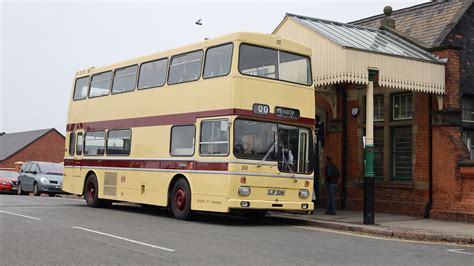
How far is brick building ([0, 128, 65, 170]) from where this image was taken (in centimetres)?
5603

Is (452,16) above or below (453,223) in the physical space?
above

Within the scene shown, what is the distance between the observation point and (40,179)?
89.1 feet

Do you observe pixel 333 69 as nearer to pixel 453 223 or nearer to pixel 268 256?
pixel 453 223

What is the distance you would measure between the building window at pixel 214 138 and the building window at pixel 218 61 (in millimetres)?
1215

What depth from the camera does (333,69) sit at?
1501 cm

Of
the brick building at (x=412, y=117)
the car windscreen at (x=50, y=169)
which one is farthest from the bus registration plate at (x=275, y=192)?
the car windscreen at (x=50, y=169)

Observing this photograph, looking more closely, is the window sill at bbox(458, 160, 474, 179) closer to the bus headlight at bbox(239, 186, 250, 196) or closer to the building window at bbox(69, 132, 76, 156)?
the bus headlight at bbox(239, 186, 250, 196)

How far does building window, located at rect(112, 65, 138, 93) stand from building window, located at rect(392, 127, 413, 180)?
8158mm

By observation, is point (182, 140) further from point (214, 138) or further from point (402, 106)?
point (402, 106)

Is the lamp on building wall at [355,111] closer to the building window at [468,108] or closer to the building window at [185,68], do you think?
the building window at [468,108]

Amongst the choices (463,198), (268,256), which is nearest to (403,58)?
(463,198)

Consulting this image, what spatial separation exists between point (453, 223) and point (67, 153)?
13.1 meters

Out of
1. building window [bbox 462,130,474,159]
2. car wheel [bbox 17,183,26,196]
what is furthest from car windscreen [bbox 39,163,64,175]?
building window [bbox 462,130,474,159]

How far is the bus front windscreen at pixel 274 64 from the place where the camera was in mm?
13719
